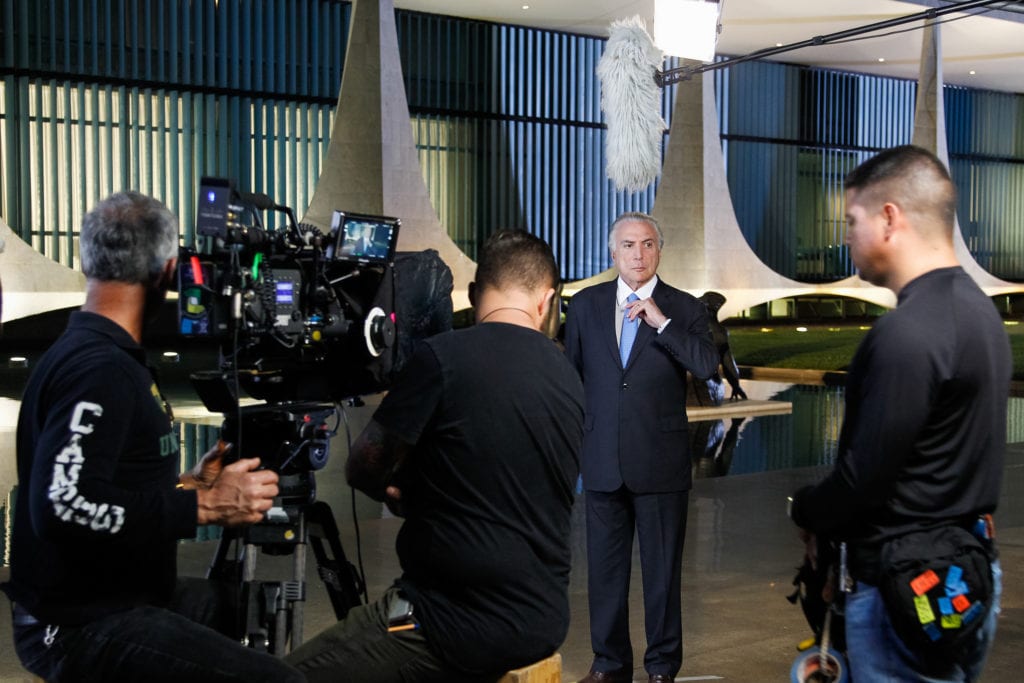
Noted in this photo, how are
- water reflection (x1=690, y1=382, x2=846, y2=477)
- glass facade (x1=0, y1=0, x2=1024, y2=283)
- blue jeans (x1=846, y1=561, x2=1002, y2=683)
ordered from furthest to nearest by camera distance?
glass facade (x1=0, y1=0, x2=1024, y2=283) < water reflection (x1=690, y1=382, x2=846, y2=477) < blue jeans (x1=846, y1=561, x2=1002, y2=683)

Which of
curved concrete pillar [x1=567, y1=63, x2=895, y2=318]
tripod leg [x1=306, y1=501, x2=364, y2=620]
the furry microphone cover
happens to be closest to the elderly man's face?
tripod leg [x1=306, y1=501, x2=364, y2=620]

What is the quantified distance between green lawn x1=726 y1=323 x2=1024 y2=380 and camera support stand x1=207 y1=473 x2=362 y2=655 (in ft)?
39.0

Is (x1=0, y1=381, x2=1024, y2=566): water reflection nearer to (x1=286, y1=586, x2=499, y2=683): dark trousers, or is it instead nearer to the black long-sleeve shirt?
(x1=286, y1=586, x2=499, y2=683): dark trousers

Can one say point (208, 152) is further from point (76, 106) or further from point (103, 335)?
point (103, 335)

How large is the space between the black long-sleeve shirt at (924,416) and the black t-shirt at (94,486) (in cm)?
114

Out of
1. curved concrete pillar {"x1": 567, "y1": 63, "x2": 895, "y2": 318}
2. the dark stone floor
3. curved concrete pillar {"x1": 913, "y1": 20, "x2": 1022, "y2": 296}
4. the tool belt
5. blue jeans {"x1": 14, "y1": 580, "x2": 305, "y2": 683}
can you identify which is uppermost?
curved concrete pillar {"x1": 913, "y1": 20, "x2": 1022, "y2": 296}

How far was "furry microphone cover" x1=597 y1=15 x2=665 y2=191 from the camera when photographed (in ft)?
51.6

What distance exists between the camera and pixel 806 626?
4.20 m

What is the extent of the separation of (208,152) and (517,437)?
732 inches

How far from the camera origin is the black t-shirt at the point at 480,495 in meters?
2.12

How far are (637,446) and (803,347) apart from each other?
1477cm

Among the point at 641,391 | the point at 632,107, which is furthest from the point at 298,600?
the point at 632,107

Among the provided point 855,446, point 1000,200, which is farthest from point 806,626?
point 1000,200

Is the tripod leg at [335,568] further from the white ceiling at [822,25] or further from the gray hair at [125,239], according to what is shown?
the white ceiling at [822,25]
